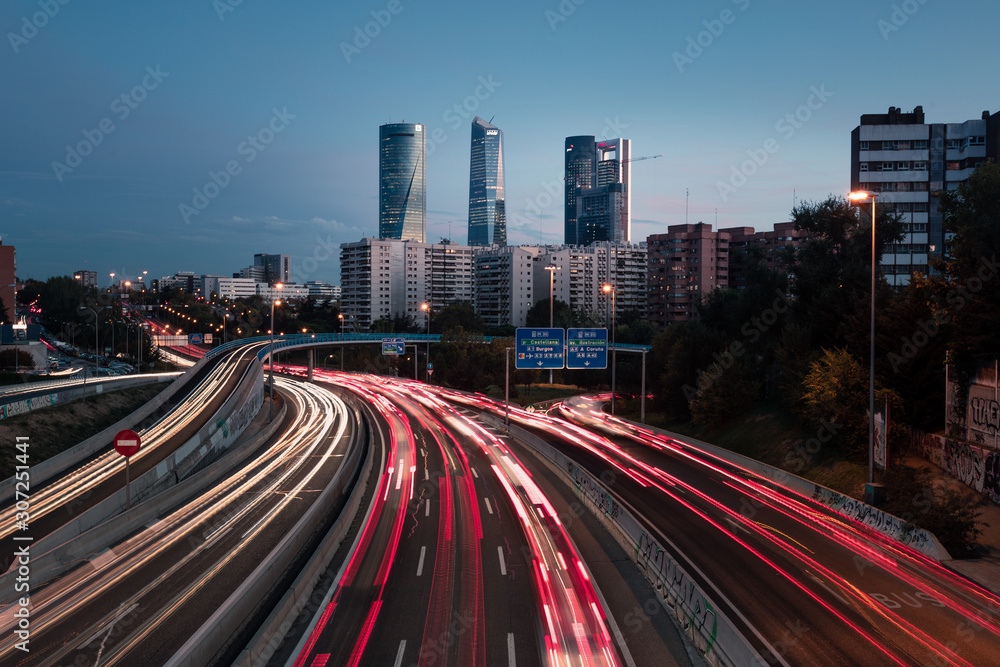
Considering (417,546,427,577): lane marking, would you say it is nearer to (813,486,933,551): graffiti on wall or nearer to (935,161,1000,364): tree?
(813,486,933,551): graffiti on wall

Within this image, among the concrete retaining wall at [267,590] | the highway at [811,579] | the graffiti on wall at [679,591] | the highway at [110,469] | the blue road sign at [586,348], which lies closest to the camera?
the concrete retaining wall at [267,590]

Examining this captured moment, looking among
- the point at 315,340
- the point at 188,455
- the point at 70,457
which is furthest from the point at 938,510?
the point at 315,340

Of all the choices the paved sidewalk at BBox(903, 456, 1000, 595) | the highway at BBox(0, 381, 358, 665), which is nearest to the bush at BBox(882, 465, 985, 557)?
the paved sidewalk at BBox(903, 456, 1000, 595)

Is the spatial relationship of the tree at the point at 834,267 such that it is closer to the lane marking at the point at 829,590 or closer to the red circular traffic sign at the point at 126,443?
the lane marking at the point at 829,590

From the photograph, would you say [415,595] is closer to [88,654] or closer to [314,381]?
[88,654]

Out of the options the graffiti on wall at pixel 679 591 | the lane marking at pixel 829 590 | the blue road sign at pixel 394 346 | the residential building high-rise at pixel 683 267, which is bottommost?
the lane marking at pixel 829 590

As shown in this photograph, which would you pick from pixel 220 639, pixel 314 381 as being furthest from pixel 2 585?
pixel 314 381

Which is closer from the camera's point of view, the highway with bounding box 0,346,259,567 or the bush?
the bush

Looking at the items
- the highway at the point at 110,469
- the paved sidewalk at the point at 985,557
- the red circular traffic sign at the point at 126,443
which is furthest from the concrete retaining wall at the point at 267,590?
the paved sidewalk at the point at 985,557
